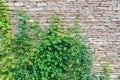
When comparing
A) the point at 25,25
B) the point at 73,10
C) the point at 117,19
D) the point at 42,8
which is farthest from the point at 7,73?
the point at 117,19

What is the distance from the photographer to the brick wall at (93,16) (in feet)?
14.1

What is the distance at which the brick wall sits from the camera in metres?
4.29

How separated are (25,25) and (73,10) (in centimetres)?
76

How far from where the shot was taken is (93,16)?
4.32 metres

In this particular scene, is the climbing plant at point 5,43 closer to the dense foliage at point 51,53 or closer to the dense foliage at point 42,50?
the dense foliage at point 42,50

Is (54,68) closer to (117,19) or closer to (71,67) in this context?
(71,67)

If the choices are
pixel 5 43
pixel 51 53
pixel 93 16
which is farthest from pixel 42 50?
pixel 93 16

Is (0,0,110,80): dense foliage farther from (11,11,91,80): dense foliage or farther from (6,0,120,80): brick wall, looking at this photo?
(6,0,120,80): brick wall

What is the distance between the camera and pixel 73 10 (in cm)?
432

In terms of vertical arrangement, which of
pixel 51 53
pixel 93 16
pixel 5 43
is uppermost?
pixel 93 16

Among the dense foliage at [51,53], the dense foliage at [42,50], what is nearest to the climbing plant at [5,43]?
the dense foliage at [42,50]

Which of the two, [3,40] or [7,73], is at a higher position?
[3,40]

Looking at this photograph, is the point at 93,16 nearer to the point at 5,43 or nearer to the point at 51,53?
the point at 51,53

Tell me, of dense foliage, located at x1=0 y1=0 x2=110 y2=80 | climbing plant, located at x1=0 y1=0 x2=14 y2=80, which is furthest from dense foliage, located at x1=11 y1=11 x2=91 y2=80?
climbing plant, located at x1=0 y1=0 x2=14 y2=80
